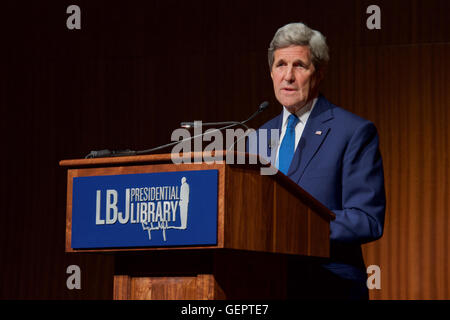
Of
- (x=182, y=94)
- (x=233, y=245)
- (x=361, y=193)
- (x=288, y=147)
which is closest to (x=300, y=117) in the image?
(x=288, y=147)

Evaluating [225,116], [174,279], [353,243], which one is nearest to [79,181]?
[174,279]

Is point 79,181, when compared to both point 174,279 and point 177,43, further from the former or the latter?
point 177,43

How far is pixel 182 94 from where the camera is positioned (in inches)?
215

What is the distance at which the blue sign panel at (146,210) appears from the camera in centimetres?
188

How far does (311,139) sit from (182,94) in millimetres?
2993

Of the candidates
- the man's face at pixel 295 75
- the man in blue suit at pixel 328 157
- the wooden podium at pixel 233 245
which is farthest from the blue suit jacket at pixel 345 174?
the wooden podium at pixel 233 245

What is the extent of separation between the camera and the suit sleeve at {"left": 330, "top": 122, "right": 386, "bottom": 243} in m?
2.29

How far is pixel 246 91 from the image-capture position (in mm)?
5383

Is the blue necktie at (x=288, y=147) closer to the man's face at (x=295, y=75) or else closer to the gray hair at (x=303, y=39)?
the man's face at (x=295, y=75)

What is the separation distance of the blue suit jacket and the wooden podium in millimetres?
232

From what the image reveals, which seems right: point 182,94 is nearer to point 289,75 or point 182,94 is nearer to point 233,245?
point 289,75

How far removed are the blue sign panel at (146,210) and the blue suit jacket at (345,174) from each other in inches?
23.8

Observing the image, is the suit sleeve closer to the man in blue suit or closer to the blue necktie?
the man in blue suit
